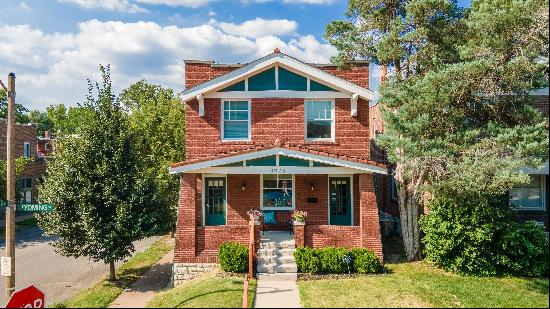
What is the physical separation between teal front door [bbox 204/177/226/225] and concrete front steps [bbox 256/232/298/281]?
235cm

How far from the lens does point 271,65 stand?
16.2 meters

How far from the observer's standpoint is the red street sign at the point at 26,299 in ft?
31.3

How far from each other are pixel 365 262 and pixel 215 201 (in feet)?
20.7

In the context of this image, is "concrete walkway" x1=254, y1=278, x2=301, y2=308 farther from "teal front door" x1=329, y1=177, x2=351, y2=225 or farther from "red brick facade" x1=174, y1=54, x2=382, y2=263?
"teal front door" x1=329, y1=177, x2=351, y2=225

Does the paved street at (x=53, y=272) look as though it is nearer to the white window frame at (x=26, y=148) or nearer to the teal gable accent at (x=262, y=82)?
the teal gable accent at (x=262, y=82)

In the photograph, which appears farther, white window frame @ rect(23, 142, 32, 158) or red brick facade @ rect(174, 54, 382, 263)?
white window frame @ rect(23, 142, 32, 158)

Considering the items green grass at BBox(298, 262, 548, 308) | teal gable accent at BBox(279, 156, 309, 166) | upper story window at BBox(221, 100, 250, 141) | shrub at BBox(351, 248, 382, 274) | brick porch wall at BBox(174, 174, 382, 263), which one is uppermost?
upper story window at BBox(221, 100, 250, 141)

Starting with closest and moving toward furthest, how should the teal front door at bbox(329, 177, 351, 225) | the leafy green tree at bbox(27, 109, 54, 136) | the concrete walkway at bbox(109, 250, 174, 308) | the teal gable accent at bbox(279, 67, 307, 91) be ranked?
the concrete walkway at bbox(109, 250, 174, 308)
the teal gable accent at bbox(279, 67, 307, 91)
the teal front door at bbox(329, 177, 351, 225)
the leafy green tree at bbox(27, 109, 54, 136)

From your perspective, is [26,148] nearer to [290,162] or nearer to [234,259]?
[234,259]

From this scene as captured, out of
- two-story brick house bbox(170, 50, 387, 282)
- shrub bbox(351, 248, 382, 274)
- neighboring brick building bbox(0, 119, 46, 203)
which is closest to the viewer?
shrub bbox(351, 248, 382, 274)

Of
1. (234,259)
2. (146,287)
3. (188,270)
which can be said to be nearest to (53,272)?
(146,287)

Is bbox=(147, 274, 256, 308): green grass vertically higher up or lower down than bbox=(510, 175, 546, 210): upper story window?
lower down

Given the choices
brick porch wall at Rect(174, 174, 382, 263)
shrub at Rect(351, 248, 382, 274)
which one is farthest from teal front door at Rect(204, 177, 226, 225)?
shrub at Rect(351, 248, 382, 274)

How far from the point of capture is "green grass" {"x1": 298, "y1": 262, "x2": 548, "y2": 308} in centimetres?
1120
